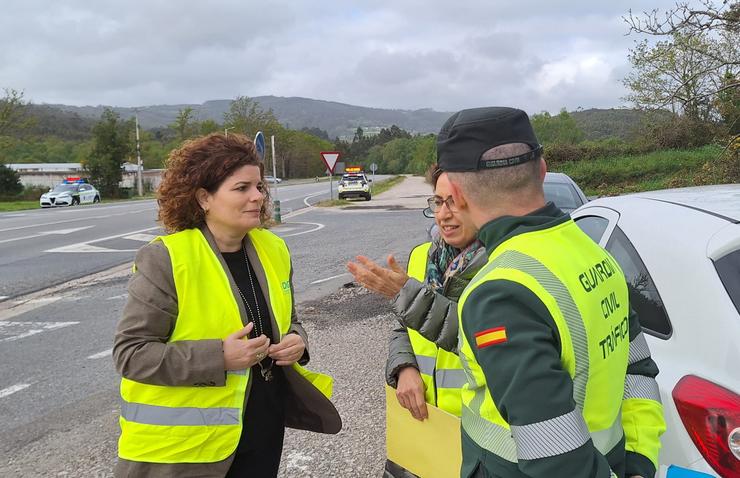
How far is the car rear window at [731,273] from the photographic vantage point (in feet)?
6.13

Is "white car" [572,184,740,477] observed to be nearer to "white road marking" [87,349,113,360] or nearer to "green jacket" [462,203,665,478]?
"green jacket" [462,203,665,478]

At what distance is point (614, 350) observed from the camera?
1282 mm

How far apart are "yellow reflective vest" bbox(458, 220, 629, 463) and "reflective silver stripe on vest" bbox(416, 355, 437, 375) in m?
0.76

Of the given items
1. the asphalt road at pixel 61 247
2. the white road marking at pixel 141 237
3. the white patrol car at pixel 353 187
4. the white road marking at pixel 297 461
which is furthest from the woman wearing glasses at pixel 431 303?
the white patrol car at pixel 353 187

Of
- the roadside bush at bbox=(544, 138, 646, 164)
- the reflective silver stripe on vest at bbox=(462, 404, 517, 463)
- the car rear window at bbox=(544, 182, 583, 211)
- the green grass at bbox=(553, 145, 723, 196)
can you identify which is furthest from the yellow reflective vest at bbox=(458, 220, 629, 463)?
the roadside bush at bbox=(544, 138, 646, 164)

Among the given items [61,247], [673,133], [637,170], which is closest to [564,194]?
[61,247]

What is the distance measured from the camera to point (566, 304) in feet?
3.77

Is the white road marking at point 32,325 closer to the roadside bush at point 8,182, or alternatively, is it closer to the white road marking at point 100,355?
the white road marking at point 100,355

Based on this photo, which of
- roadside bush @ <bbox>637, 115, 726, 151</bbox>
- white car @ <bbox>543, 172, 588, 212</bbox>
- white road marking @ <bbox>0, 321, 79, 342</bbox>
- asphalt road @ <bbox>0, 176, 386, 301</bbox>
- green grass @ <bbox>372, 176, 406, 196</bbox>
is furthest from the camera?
green grass @ <bbox>372, 176, 406, 196</bbox>

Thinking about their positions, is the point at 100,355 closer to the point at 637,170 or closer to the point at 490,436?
the point at 490,436

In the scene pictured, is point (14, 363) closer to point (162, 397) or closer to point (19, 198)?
point (162, 397)

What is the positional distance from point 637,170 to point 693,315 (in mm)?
29763

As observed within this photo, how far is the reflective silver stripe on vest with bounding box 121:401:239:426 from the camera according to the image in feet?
6.37

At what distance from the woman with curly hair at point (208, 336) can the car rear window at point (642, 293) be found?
1.33 meters
